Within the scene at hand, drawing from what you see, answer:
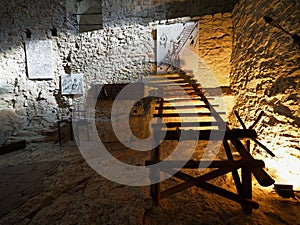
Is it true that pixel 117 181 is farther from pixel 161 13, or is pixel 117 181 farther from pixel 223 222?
pixel 161 13

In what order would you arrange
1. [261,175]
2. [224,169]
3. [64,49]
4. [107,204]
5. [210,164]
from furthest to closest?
1. [64,49]
2. [107,204]
3. [224,169]
4. [210,164]
5. [261,175]

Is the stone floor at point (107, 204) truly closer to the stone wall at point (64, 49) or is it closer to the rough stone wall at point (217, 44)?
the stone wall at point (64, 49)

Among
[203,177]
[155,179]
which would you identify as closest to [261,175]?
[203,177]

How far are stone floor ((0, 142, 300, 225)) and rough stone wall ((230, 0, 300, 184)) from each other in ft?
3.15

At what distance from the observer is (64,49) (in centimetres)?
589

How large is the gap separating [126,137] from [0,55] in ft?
18.1

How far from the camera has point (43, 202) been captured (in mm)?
2400

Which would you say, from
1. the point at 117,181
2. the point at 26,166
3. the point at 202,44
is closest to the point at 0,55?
the point at 26,166

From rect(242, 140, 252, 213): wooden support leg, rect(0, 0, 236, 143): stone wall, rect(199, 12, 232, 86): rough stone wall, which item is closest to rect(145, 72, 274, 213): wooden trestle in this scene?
rect(242, 140, 252, 213): wooden support leg

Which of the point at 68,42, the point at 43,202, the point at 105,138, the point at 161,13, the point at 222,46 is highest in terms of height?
the point at 161,13

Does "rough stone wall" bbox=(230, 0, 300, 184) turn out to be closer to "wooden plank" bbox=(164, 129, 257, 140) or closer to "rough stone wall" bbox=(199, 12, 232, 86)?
"rough stone wall" bbox=(199, 12, 232, 86)

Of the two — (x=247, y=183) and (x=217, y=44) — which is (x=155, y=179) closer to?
(x=247, y=183)

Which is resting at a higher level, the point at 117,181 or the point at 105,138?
the point at 105,138

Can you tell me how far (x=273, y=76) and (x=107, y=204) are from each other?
358 centimetres
